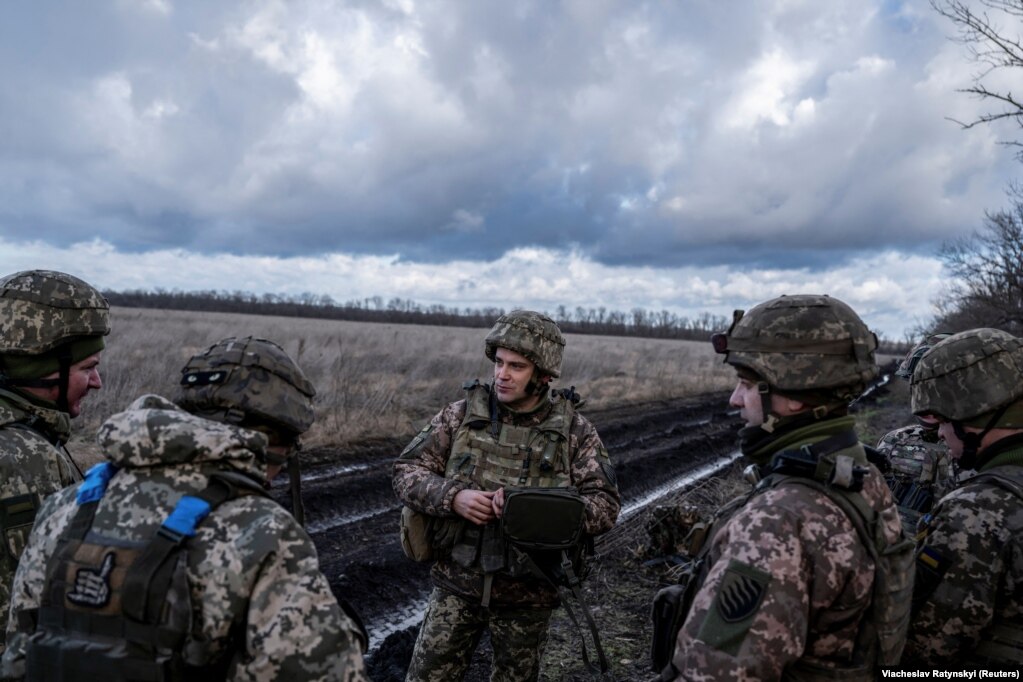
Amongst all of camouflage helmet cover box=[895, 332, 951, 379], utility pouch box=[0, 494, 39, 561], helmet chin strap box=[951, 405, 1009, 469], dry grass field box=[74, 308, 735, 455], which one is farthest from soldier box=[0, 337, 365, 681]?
dry grass field box=[74, 308, 735, 455]

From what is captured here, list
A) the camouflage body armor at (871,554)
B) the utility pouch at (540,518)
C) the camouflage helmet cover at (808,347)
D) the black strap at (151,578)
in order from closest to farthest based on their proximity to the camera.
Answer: the black strap at (151,578) → the camouflage body armor at (871,554) → the camouflage helmet cover at (808,347) → the utility pouch at (540,518)

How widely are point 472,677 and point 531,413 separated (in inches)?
92.0

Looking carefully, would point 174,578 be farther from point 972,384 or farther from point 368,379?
point 368,379

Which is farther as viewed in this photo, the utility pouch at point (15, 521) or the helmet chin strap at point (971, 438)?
the helmet chin strap at point (971, 438)

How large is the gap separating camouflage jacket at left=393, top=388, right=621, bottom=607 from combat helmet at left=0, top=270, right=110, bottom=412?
1661mm

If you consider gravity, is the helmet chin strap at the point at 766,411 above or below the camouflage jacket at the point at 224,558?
above

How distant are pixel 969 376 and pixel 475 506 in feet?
7.97

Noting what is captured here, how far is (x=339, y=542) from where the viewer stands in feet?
25.4

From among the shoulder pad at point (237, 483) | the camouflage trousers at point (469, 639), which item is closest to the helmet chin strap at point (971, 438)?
the camouflage trousers at point (469, 639)

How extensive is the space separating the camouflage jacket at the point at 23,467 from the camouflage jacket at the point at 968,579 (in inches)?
137

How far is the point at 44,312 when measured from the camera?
10.6 ft

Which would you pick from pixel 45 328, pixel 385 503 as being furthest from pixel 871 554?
pixel 385 503

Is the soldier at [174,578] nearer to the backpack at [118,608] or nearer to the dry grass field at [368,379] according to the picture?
the backpack at [118,608]

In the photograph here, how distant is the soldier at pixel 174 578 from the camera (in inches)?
71.9
